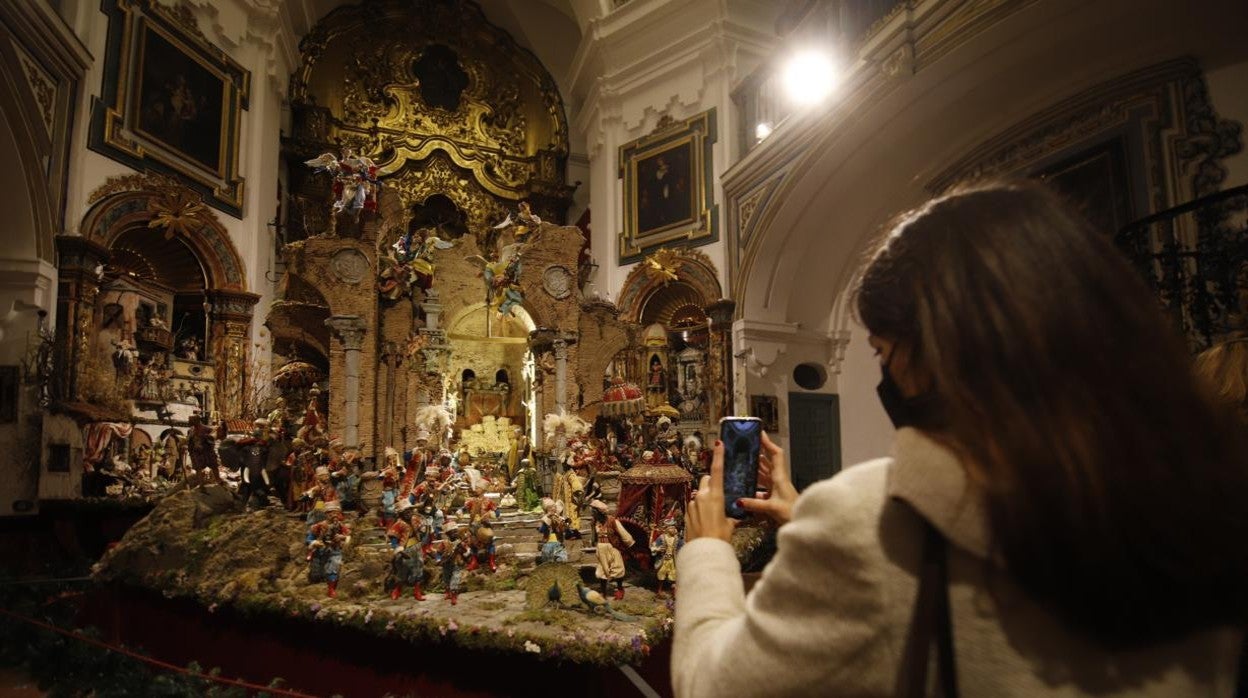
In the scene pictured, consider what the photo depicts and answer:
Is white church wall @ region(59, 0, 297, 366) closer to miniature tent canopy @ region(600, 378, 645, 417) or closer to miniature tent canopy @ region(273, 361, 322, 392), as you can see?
miniature tent canopy @ region(273, 361, 322, 392)

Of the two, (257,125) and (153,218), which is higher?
(257,125)

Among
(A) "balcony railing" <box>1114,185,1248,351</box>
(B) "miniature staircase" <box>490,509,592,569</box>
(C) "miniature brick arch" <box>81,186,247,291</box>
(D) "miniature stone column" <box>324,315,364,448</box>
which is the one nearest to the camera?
(A) "balcony railing" <box>1114,185,1248,351</box>

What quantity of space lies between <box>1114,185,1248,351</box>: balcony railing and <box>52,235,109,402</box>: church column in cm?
1197

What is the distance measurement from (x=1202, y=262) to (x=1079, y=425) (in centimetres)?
590

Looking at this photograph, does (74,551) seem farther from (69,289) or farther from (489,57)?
(489,57)

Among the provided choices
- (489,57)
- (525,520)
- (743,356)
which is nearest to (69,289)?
(525,520)

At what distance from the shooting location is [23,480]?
27.6 ft

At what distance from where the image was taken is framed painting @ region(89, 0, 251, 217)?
1066 cm

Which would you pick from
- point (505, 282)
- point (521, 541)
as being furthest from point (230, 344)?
point (521, 541)

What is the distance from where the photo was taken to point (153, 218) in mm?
11266

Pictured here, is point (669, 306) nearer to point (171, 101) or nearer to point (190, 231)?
point (190, 231)

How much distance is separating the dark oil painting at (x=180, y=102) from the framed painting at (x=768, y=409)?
1083 centimetres

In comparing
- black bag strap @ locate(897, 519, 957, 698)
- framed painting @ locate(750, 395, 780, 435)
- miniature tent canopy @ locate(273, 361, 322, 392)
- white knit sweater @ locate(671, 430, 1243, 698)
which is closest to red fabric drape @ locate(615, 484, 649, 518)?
white knit sweater @ locate(671, 430, 1243, 698)

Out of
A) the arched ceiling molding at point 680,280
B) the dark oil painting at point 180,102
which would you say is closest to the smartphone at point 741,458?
the arched ceiling molding at point 680,280
